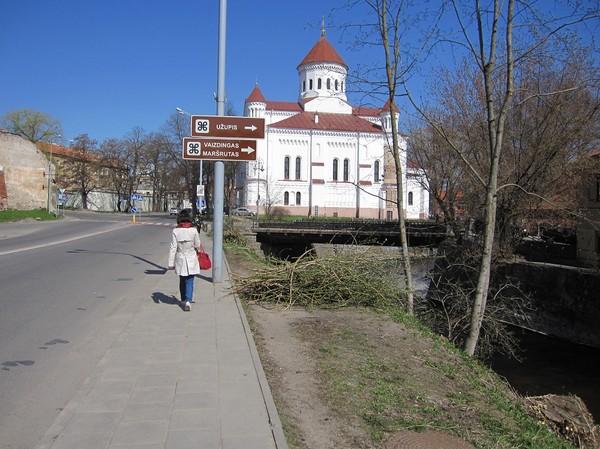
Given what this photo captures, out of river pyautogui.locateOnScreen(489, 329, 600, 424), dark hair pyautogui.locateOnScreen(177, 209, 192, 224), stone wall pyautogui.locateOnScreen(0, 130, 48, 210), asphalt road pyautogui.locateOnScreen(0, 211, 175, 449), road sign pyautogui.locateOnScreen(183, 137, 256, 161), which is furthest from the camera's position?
stone wall pyautogui.locateOnScreen(0, 130, 48, 210)

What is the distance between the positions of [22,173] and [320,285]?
4674 centimetres

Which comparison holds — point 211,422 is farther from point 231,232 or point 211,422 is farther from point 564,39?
point 231,232

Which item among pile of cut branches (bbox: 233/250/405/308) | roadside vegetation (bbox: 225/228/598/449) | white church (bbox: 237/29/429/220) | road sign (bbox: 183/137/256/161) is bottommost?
roadside vegetation (bbox: 225/228/598/449)

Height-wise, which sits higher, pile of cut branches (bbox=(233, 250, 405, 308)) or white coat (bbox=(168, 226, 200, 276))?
white coat (bbox=(168, 226, 200, 276))

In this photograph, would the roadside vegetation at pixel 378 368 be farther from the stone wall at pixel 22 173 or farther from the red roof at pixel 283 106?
the red roof at pixel 283 106

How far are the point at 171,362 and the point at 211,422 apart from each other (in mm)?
1793

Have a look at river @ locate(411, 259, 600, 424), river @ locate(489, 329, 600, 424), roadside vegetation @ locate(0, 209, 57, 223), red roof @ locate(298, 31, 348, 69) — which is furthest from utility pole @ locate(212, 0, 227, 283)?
red roof @ locate(298, 31, 348, 69)

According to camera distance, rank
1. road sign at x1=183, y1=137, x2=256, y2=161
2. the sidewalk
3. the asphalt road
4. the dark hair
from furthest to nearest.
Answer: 1. road sign at x1=183, y1=137, x2=256, y2=161
2. the dark hair
3. the asphalt road
4. the sidewalk

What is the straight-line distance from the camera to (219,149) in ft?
36.2

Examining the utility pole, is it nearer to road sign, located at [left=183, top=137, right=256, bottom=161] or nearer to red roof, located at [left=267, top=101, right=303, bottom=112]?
road sign, located at [left=183, top=137, right=256, bottom=161]

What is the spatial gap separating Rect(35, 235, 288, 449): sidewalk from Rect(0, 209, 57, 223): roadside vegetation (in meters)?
38.4

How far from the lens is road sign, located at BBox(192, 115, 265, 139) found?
11.0 m

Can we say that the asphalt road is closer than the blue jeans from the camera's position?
Yes

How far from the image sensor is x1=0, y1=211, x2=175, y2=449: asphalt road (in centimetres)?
447
